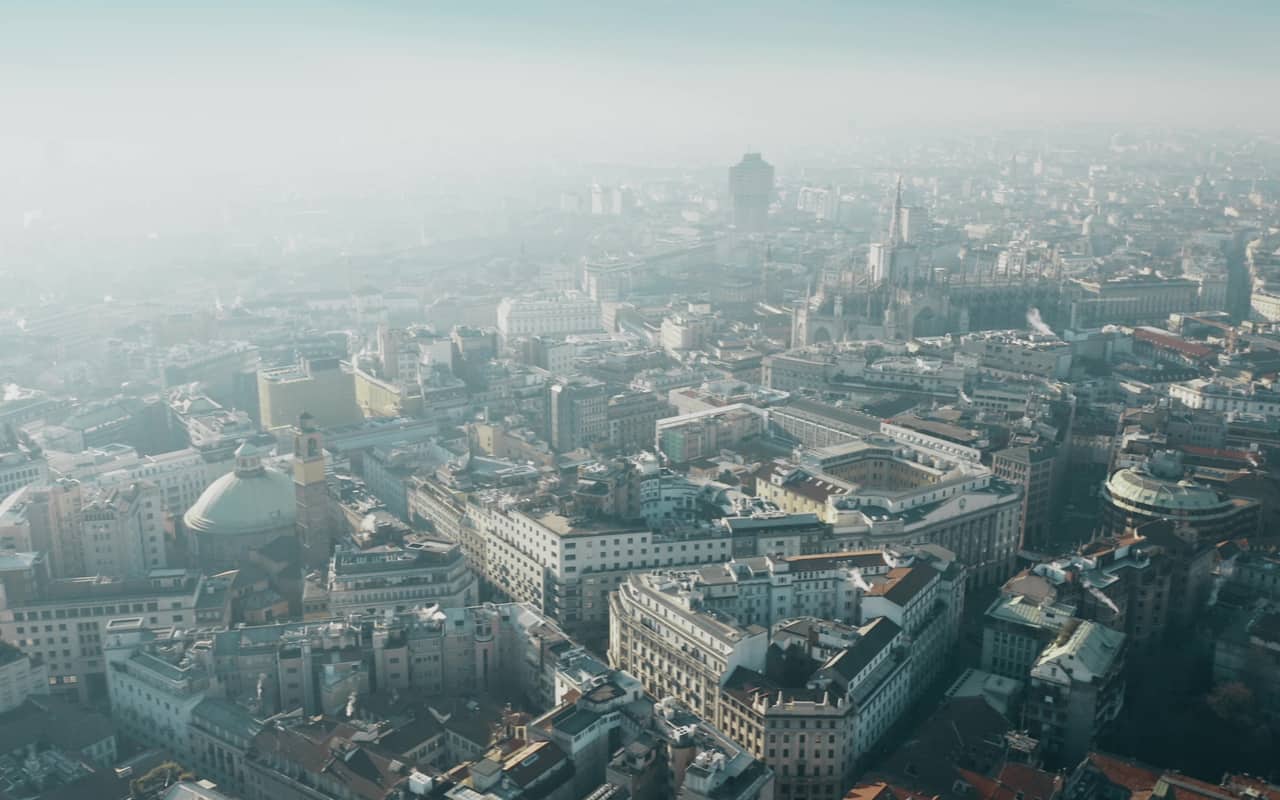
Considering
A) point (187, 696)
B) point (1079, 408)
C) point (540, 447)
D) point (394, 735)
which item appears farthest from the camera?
point (1079, 408)

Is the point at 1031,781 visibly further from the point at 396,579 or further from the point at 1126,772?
the point at 396,579

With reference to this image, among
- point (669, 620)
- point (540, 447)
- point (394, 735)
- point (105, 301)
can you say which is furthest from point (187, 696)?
point (105, 301)

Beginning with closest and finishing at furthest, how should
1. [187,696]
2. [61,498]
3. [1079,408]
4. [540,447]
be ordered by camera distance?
[187,696] → [61,498] → [540,447] → [1079,408]

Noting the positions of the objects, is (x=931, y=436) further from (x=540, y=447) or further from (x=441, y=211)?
(x=441, y=211)

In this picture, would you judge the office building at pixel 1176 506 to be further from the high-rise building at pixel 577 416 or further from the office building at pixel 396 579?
the high-rise building at pixel 577 416

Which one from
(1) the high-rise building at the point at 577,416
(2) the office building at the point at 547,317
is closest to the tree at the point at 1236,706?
(1) the high-rise building at the point at 577,416

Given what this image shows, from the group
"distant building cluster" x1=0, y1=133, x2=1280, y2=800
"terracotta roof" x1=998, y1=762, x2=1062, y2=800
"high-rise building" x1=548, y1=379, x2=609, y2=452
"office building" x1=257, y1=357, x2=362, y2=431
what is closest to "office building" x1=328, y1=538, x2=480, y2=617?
"distant building cluster" x1=0, y1=133, x2=1280, y2=800

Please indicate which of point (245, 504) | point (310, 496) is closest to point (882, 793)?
point (310, 496)
